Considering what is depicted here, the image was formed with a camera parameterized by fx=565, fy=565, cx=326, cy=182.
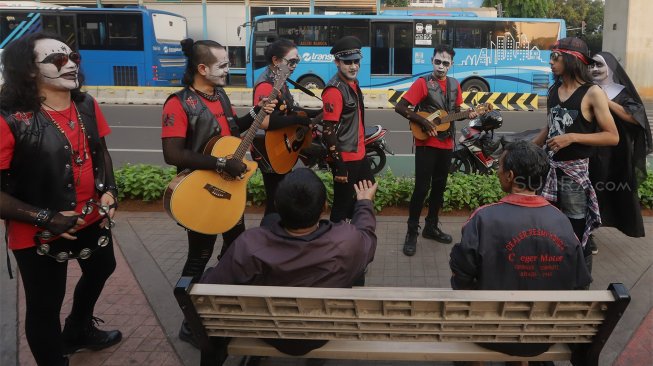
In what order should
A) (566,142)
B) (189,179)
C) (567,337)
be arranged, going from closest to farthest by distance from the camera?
(567,337) → (189,179) → (566,142)

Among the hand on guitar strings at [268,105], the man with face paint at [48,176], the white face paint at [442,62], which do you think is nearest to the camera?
the man with face paint at [48,176]

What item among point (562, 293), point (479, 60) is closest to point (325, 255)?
point (562, 293)

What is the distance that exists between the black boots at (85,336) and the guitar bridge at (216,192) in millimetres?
1069

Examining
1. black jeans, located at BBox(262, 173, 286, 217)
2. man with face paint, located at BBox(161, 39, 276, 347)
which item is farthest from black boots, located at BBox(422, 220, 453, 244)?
man with face paint, located at BBox(161, 39, 276, 347)

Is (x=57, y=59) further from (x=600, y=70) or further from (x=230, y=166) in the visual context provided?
(x=600, y=70)

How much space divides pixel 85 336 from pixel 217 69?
174cm

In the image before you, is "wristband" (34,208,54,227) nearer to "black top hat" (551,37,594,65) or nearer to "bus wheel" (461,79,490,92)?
"black top hat" (551,37,594,65)

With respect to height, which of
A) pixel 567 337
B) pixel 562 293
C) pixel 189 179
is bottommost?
pixel 567 337

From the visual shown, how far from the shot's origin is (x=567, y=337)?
2.44 metres

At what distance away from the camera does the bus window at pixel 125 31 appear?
63.3 ft

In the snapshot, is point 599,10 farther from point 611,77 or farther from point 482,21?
point 611,77

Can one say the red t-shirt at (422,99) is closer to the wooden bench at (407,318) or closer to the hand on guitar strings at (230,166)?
the hand on guitar strings at (230,166)

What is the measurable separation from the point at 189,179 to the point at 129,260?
2095 millimetres

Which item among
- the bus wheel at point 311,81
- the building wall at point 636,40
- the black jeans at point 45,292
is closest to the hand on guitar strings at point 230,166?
the black jeans at point 45,292
